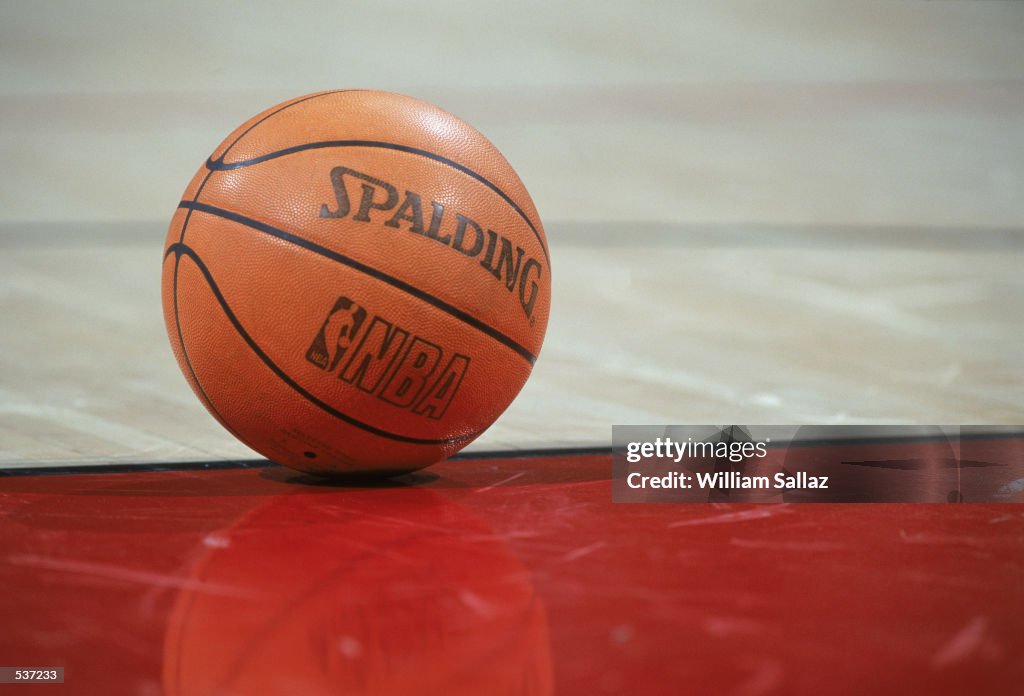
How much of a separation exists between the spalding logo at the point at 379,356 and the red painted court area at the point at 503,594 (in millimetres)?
170

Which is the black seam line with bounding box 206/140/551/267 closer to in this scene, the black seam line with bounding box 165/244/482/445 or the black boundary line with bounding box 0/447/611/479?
the black seam line with bounding box 165/244/482/445

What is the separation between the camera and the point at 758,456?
5.98 feet

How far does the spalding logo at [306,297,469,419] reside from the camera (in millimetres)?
1341

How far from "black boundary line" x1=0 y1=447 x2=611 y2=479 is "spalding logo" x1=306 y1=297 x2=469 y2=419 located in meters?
0.49

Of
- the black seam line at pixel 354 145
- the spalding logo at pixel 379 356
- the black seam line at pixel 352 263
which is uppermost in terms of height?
the black seam line at pixel 354 145

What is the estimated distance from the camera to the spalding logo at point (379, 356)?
1.34 m

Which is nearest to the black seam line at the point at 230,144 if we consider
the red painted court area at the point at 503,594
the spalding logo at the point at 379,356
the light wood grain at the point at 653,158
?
the spalding logo at the point at 379,356

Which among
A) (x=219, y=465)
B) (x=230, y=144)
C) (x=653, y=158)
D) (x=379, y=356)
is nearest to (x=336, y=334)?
(x=379, y=356)

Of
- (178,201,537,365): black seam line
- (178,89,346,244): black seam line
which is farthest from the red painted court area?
(178,89,346,244): black seam line

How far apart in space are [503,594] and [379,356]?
53 cm

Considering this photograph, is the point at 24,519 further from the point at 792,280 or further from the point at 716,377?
the point at 792,280

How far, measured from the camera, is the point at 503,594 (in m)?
0.91

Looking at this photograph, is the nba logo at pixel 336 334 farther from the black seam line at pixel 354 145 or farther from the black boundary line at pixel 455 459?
the black boundary line at pixel 455 459

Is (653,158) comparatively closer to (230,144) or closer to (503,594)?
(230,144)
